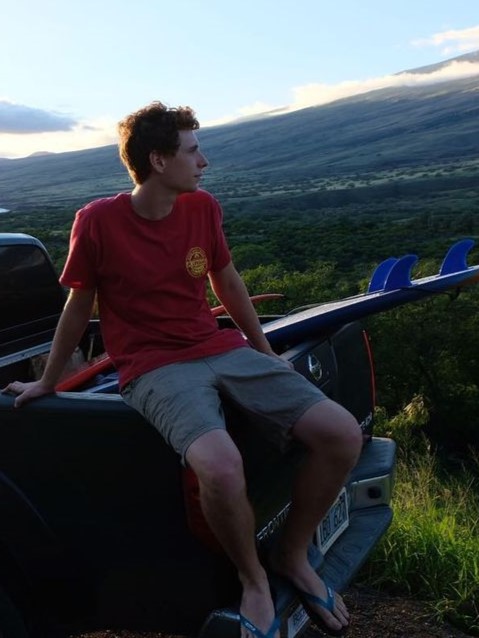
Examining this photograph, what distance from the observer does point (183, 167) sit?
9.72ft

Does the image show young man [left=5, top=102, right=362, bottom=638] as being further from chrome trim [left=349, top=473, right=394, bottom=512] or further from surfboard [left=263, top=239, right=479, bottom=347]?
chrome trim [left=349, top=473, right=394, bottom=512]

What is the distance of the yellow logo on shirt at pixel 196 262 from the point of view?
2.97 metres

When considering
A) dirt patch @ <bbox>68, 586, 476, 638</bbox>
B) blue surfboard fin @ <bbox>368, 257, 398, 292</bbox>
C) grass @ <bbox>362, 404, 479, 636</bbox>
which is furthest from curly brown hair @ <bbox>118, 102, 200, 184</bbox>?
grass @ <bbox>362, 404, 479, 636</bbox>

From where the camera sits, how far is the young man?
2.47m

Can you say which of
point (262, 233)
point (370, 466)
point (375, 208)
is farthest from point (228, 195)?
point (370, 466)

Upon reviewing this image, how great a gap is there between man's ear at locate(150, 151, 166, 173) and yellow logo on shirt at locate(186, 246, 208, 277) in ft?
0.97

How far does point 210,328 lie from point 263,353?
21 cm

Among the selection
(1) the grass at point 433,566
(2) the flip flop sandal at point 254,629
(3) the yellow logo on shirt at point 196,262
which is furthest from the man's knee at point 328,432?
(1) the grass at point 433,566

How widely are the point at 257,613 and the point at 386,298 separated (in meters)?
1.18

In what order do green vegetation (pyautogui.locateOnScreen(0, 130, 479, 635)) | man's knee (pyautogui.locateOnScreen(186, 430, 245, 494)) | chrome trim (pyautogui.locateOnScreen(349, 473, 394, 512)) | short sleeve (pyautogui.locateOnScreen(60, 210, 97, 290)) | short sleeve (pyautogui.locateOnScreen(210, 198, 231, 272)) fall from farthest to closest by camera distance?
1. green vegetation (pyautogui.locateOnScreen(0, 130, 479, 635))
2. chrome trim (pyautogui.locateOnScreen(349, 473, 394, 512))
3. short sleeve (pyautogui.locateOnScreen(210, 198, 231, 272))
4. short sleeve (pyautogui.locateOnScreen(60, 210, 97, 290))
5. man's knee (pyautogui.locateOnScreen(186, 430, 245, 494))

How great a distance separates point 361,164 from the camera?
198m

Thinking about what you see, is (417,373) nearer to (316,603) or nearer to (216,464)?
(316,603)

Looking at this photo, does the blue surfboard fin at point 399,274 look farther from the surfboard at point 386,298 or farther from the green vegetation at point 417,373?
the green vegetation at point 417,373

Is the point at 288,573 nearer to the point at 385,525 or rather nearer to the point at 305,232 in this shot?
the point at 385,525
